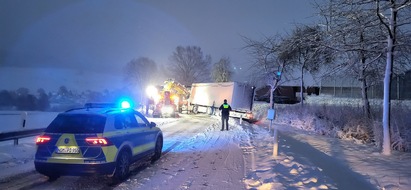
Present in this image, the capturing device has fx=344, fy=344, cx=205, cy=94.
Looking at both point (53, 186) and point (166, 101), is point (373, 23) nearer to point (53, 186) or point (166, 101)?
point (53, 186)

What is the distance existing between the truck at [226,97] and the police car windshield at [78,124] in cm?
1908

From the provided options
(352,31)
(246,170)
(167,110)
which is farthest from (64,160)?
(167,110)

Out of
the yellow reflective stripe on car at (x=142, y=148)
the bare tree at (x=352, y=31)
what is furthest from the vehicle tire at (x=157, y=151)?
the bare tree at (x=352, y=31)

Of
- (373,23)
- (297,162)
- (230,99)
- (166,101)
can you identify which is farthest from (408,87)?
(297,162)

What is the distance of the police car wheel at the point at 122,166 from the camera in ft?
25.1

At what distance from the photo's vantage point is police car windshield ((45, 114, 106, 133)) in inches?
294

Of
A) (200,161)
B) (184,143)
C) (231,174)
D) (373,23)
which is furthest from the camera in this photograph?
(184,143)

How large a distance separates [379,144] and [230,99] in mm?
18168

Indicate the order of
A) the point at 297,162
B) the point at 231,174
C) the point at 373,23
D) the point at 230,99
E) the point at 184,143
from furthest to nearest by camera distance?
the point at 230,99, the point at 184,143, the point at 373,23, the point at 297,162, the point at 231,174

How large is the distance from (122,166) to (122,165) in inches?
0.9

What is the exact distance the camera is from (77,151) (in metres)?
7.21

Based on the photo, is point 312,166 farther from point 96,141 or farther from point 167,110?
point 167,110

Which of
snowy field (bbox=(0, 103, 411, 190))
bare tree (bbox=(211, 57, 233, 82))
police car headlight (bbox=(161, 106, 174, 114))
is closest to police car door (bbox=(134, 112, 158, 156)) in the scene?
snowy field (bbox=(0, 103, 411, 190))

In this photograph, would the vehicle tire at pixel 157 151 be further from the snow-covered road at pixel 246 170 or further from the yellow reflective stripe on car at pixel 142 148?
the yellow reflective stripe on car at pixel 142 148
